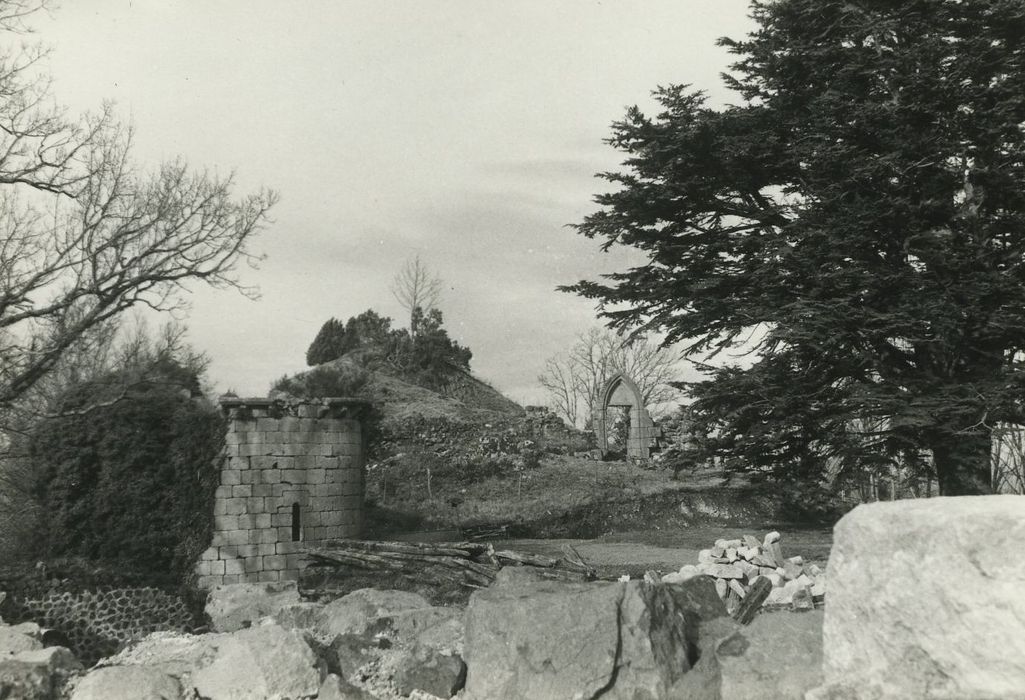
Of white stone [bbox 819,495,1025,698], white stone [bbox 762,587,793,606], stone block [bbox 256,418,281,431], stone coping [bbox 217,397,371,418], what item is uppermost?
stone coping [bbox 217,397,371,418]

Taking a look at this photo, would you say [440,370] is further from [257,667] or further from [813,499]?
[257,667]

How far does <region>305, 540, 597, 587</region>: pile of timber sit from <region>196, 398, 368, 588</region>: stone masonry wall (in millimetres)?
2987

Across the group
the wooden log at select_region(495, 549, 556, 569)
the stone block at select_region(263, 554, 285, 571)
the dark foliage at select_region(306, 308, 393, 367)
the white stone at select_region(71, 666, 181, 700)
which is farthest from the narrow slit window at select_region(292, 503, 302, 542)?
the dark foliage at select_region(306, 308, 393, 367)

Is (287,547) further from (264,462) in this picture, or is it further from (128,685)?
(128,685)

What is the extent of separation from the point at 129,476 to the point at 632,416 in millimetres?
18140

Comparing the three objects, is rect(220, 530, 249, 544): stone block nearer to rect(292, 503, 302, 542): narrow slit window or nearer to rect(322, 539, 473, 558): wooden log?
rect(292, 503, 302, 542): narrow slit window

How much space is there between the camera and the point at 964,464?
13914mm

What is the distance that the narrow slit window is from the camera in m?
15.0

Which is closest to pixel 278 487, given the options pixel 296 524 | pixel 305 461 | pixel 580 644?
pixel 305 461

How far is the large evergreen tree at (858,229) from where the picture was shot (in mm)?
13375

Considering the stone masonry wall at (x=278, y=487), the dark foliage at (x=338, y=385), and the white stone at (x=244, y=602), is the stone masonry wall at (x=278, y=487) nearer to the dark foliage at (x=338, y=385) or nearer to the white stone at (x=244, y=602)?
the white stone at (x=244, y=602)

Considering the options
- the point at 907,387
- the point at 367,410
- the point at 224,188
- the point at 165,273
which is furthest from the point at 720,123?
the point at 165,273

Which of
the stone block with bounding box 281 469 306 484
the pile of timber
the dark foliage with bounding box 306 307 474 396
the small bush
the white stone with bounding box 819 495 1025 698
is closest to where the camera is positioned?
the white stone with bounding box 819 495 1025 698

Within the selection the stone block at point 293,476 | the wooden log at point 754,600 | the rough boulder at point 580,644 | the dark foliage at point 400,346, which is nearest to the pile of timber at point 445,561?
the wooden log at point 754,600
